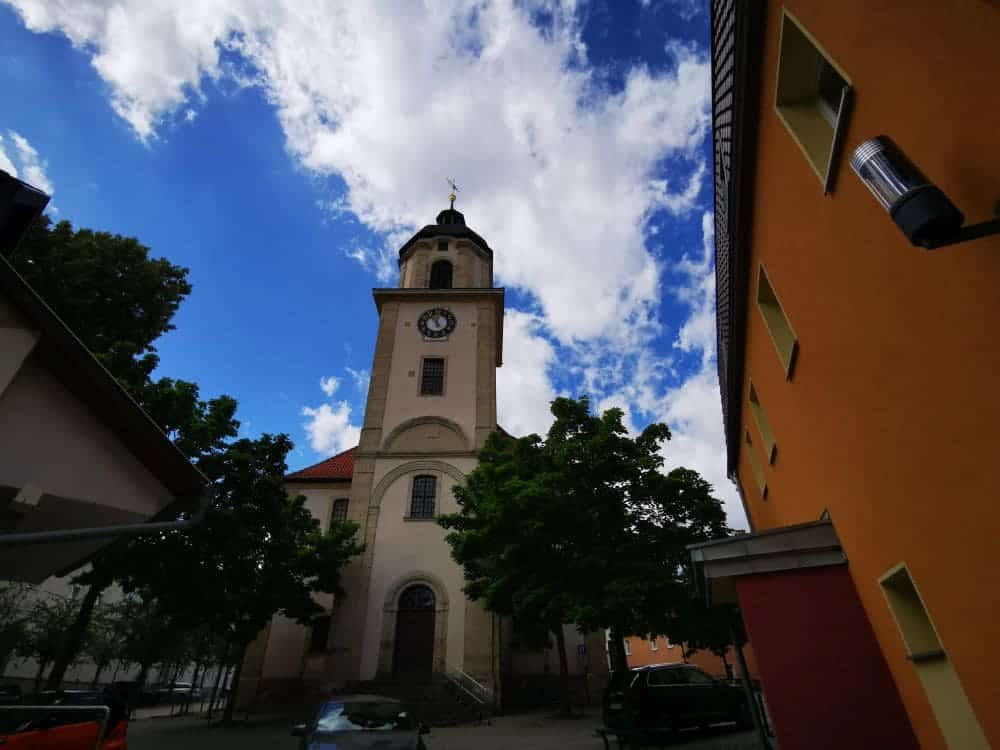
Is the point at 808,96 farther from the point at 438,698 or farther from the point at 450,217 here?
the point at 450,217

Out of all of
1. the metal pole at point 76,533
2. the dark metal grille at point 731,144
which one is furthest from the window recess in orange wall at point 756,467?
the metal pole at point 76,533

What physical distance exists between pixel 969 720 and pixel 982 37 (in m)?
4.82

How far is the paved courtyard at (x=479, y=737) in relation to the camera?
10891 mm

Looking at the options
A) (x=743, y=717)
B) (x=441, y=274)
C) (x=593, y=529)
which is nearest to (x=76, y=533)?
(x=593, y=529)

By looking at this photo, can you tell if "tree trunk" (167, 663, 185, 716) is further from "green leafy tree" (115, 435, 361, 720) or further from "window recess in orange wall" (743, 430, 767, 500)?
"window recess in orange wall" (743, 430, 767, 500)

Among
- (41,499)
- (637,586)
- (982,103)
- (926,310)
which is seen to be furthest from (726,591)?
(41,499)

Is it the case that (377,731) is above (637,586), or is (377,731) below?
below

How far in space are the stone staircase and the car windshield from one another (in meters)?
8.20

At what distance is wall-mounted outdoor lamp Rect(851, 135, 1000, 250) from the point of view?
Result: 2.04 m

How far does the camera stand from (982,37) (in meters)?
2.32

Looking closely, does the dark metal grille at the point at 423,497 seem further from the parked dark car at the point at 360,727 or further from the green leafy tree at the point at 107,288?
the parked dark car at the point at 360,727

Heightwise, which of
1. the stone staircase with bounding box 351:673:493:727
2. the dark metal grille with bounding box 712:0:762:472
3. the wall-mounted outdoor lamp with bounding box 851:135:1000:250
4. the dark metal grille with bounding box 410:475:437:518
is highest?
the dark metal grille with bounding box 410:475:437:518

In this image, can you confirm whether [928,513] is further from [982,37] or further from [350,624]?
[350,624]

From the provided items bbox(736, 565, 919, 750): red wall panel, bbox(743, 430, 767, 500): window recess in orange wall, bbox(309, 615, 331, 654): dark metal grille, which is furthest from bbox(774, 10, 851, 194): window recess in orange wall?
bbox(309, 615, 331, 654): dark metal grille
